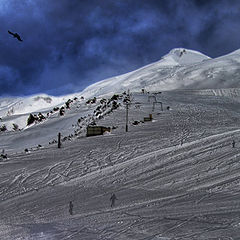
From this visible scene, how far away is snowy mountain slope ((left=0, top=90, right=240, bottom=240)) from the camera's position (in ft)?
20.7

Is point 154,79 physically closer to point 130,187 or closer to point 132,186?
point 132,186

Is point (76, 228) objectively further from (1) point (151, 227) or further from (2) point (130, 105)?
(2) point (130, 105)

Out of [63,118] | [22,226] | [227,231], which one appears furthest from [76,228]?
[63,118]

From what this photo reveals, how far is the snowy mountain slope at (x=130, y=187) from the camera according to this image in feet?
20.7

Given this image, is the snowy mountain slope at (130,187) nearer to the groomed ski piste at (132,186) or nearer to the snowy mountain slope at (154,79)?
the groomed ski piste at (132,186)

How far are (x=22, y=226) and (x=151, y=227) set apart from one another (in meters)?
3.03

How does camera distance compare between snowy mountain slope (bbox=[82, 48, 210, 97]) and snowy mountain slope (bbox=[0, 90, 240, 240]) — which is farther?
snowy mountain slope (bbox=[82, 48, 210, 97])

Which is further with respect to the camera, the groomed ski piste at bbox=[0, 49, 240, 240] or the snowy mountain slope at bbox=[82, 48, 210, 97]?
the snowy mountain slope at bbox=[82, 48, 210, 97]

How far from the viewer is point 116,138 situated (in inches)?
659

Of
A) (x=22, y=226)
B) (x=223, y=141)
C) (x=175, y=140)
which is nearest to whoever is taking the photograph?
(x=22, y=226)

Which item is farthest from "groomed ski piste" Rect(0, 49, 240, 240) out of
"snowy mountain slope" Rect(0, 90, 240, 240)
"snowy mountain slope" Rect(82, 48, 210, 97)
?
"snowy mountain slope" Rect(82, 48, 210, 97)

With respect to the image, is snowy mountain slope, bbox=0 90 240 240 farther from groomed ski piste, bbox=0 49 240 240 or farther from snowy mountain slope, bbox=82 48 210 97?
snowy mountain slope, bbox=82 48 210 97

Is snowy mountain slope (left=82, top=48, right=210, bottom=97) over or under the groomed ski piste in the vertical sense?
over

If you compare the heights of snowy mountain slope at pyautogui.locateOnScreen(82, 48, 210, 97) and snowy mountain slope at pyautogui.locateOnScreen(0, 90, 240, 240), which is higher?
snowy mountain slope at pyautogui.locateOnScreen(82, 48, 210, 97)
